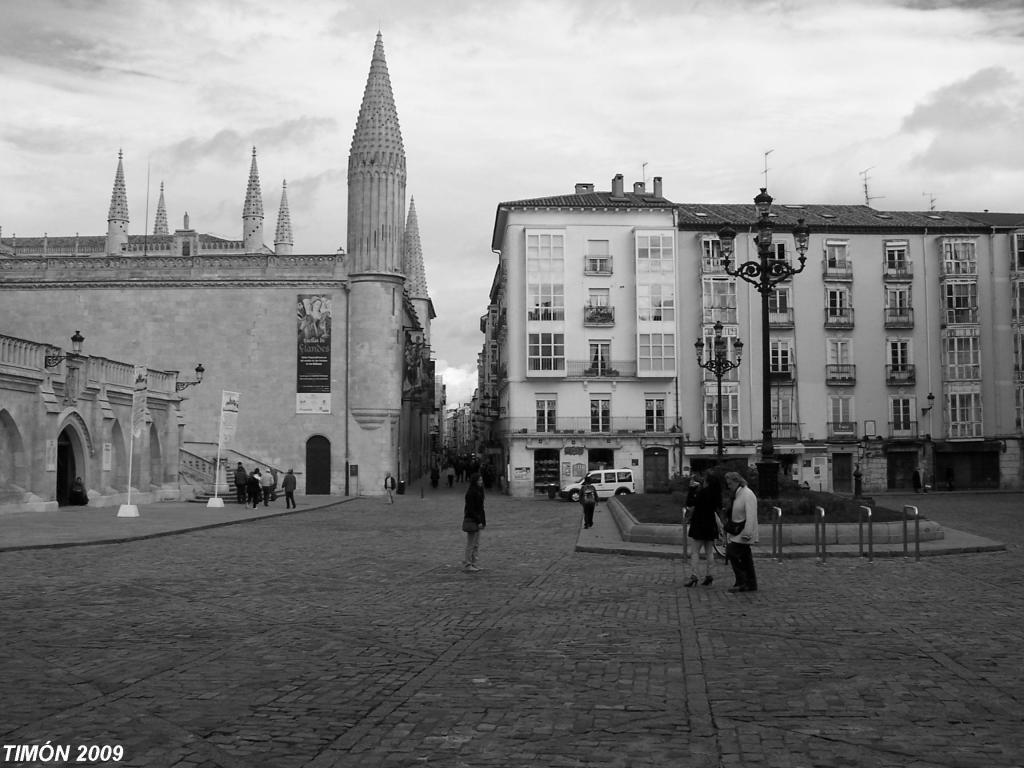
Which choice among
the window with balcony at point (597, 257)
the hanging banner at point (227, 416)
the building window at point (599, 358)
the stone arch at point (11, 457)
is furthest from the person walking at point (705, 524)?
the window with balcony at point (597, 257)

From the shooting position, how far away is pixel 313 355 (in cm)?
5503

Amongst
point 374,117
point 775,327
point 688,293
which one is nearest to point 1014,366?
point 775,327

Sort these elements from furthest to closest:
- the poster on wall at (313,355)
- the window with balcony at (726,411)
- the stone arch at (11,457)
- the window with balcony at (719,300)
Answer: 1. the window with balcony at (719,300)
2. the window with balcony at (726,411)
3. the poster on wall at (313,355)
4. the stone arch at (11,457)

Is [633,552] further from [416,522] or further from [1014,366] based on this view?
[1014,366]

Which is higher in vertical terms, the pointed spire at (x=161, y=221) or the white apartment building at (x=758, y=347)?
the pointed spire at (x=161, y=221)

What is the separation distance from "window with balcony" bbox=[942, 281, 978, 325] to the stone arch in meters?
47.7

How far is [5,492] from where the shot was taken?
31734mm

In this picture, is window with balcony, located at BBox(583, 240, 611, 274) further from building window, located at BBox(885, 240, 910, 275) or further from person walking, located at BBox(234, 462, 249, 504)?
person walking, located at BBox(234, 462, 249, 504)

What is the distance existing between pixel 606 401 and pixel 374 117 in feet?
67.8

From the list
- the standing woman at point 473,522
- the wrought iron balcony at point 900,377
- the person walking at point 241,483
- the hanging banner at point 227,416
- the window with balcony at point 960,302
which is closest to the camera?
the standing woman at point 473,522

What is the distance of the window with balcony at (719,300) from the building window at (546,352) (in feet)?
27.6

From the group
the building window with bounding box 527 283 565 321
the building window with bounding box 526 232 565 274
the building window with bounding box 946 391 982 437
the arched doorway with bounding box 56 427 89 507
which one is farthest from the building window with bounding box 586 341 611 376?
the arched doorway with bounding box 56 427 89 507

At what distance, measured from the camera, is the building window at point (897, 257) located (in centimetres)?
5753

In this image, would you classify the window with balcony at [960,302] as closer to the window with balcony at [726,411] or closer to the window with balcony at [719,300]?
the window with balcony at [719,300]
